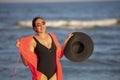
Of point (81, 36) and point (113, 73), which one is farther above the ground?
point (81, 36)

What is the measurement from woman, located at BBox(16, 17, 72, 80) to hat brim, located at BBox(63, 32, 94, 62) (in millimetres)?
370

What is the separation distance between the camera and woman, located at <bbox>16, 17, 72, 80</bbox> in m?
6.02

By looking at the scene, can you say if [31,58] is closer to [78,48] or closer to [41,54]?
[41,54]

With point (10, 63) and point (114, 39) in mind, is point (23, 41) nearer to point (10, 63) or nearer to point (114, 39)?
point (10, 63)

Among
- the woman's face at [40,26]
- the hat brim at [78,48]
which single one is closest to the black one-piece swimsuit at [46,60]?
the woman's face at [40,26]

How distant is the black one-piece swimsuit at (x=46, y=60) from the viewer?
6.02 metres

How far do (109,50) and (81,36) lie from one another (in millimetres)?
10844

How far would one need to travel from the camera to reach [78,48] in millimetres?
6656

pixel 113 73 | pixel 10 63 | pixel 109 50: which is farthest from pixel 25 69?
pixel 109 50

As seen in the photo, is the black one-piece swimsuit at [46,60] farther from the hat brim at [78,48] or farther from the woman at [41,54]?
the hat brim at [78,48]

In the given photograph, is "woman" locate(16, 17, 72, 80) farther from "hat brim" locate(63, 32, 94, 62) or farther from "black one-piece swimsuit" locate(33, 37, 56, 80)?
"hat brim" locate(63, 32, 94, 62)

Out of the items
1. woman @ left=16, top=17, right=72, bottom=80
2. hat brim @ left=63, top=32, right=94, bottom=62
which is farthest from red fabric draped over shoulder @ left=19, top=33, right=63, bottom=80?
hat brim @ left=63, top=32, right=94, bottom=62

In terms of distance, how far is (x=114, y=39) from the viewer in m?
21.5

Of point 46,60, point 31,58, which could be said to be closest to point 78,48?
point 46,60
